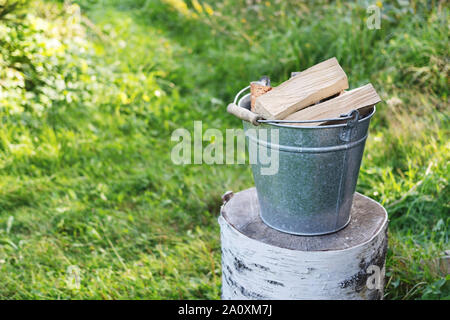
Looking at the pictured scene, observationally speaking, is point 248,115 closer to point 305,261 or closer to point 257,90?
point 257,90

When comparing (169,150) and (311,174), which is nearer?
(311,174)

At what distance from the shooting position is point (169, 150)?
3.88 meters

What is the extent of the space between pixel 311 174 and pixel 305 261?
0.35m

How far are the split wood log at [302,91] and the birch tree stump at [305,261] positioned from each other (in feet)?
1.77

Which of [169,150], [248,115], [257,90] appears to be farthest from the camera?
[169,150]

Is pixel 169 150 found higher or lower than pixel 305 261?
lower

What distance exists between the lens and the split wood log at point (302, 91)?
169 cm

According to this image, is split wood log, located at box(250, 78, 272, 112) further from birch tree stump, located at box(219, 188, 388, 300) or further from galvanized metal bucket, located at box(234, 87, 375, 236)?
birch tree stump, located at box(219, 188, 388, 300)

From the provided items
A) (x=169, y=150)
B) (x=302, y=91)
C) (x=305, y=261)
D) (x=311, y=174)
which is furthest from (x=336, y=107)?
Result: (x=169, y=150)

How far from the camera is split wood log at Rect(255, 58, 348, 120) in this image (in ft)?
5.55

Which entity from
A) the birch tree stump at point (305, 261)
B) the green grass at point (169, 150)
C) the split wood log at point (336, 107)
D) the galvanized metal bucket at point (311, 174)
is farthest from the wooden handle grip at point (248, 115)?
the green grass at point (169, 150)

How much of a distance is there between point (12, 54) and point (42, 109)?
2.05 feet

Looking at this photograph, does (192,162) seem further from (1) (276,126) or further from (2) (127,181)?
(1) (276,126)

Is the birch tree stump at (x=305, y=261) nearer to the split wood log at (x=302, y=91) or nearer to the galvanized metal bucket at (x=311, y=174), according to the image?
the galvanized metal bucket at (x=311, y=174)
